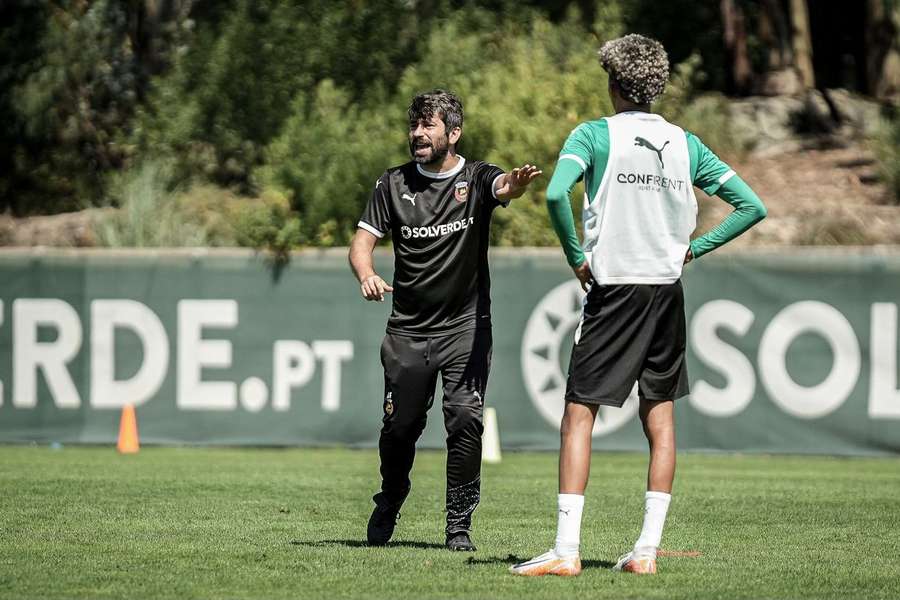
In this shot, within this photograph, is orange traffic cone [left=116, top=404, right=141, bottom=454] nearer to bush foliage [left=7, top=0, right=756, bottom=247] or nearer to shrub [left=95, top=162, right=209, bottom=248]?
bush foliage [left=7, top=0, right=756, bottom=247]

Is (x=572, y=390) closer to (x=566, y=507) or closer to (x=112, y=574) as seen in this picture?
(x=566, y=507)

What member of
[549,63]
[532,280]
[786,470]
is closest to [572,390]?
[786,470]

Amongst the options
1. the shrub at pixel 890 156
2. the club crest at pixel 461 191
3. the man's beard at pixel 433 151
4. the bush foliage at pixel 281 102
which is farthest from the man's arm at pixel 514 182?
Result: the shrub at pixel 890 156

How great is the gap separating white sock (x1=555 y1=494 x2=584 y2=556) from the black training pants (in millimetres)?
1110

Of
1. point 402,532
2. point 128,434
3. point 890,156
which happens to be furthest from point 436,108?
point 890,156

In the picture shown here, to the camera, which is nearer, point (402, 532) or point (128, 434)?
point (402, 532)

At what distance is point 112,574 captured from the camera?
21.3 ft

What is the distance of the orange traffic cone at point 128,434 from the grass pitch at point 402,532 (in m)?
1.26

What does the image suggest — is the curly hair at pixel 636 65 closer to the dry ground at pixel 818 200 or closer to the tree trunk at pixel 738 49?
the dry ground at pixel 818 200

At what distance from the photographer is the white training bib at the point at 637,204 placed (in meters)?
6.31

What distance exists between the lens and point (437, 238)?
7344 mm

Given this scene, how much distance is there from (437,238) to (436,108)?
0.60 meters

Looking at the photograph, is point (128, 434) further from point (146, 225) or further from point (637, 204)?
point (637, 204)

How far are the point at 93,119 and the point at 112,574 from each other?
1002 inches
